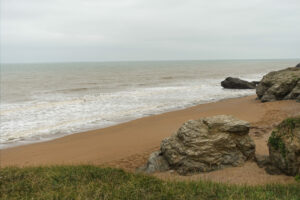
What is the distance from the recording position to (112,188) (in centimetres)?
525

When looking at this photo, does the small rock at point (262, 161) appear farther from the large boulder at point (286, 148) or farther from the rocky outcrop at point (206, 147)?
the rocky outcrop at point (206, 147)

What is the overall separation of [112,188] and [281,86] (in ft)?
56.7

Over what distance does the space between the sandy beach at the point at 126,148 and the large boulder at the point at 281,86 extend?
3.15 m

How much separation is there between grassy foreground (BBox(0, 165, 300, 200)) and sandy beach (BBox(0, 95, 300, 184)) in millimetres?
1245

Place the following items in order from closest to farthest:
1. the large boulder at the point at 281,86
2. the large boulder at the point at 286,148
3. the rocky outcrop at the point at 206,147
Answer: the large boulder at the point at 286,148
the rocky outcrop at the point at 206,147
the large boulder at the point at 281,86

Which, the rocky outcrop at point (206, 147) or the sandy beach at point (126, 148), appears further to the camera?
the rocky outcrop at point (206, 147)

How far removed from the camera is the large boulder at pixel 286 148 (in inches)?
234

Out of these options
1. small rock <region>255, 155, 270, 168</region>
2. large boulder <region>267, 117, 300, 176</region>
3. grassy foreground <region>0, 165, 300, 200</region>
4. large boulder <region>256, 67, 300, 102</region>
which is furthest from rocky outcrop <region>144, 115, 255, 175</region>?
large boulder <region>256, 67, 300, 102</region>

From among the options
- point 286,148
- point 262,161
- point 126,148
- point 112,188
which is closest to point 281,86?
point 126,148

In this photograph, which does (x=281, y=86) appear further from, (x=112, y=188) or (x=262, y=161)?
(x=112, y=188)

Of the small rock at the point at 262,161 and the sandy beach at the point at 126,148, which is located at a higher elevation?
the small rock at the point at 262,161

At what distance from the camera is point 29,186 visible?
5.47 metres

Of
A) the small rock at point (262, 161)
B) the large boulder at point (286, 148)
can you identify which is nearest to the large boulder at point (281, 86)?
the small rock at point (262, 161)

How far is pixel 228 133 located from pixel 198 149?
101 cm
